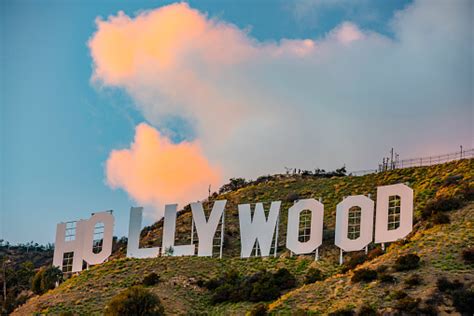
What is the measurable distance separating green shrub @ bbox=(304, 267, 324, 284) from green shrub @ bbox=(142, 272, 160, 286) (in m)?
12.4

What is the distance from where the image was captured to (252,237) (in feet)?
222

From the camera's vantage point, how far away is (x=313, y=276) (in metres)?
60.2

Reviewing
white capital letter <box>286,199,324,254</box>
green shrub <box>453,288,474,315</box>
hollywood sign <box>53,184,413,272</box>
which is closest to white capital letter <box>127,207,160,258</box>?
hollywood sign <box>53,184,413,272</box>

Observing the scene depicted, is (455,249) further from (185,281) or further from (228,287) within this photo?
(185,281)

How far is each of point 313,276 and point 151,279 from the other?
44.2 feet

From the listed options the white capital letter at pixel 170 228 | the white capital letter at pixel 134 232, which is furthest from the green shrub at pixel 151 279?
the white capital letter at pixel 134 232

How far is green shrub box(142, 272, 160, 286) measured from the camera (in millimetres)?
63906

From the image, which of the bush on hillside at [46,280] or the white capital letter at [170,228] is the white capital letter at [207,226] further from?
the bush on hillside at [46,280]

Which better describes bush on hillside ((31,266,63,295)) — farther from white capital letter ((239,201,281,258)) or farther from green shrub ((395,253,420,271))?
green shrub ((395,253,420,271))

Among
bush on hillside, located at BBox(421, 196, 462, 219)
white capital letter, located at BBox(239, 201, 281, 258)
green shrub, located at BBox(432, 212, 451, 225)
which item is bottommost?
white capital letter, located at BBox(239, 201, 281, 258)

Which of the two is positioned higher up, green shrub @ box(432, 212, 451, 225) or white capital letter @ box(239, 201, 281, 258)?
green shrub @ box(432, 212, 451, 225)

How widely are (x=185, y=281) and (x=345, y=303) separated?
58.9ft

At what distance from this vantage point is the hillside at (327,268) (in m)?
51.3

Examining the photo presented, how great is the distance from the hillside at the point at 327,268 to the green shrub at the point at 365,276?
1.61 feet
